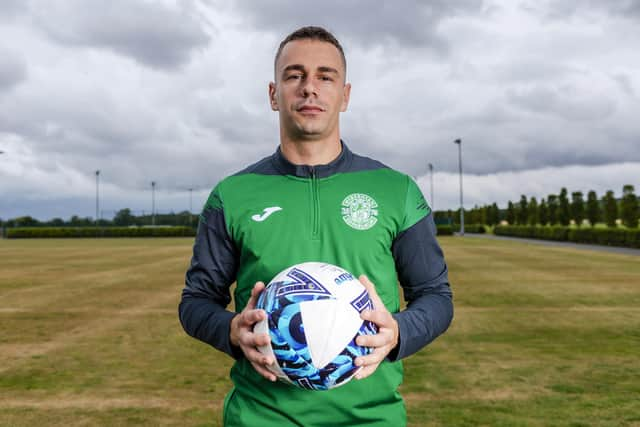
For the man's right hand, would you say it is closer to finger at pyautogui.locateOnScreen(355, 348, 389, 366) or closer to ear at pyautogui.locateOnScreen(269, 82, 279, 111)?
finger at pyautogui.locateOnScreen(355, 348, 389, 366)

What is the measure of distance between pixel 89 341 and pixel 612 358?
28.6 feet

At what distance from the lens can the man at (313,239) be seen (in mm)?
2438

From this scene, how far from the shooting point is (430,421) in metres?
6.03

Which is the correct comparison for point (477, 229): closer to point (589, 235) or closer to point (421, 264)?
point (589, 235)

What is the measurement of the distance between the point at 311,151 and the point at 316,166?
83 mm

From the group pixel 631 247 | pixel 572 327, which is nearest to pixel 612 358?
pixel 572 327

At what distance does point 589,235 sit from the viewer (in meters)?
43.7

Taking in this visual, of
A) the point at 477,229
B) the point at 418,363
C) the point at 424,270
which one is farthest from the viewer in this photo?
the point at 477,229

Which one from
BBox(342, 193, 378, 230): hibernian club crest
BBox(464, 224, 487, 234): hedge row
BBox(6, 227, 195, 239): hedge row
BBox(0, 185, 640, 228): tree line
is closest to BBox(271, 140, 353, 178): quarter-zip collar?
BBox(342, 193, 378, 230): hibernian club crest

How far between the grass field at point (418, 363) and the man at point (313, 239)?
3.95 metres

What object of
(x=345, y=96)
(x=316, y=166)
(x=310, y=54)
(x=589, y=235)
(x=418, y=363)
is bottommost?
(x=418, y=363)

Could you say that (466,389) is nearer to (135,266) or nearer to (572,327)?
(572,327)

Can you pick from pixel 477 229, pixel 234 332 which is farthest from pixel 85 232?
pixel 234 332

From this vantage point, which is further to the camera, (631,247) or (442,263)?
(631,247)
